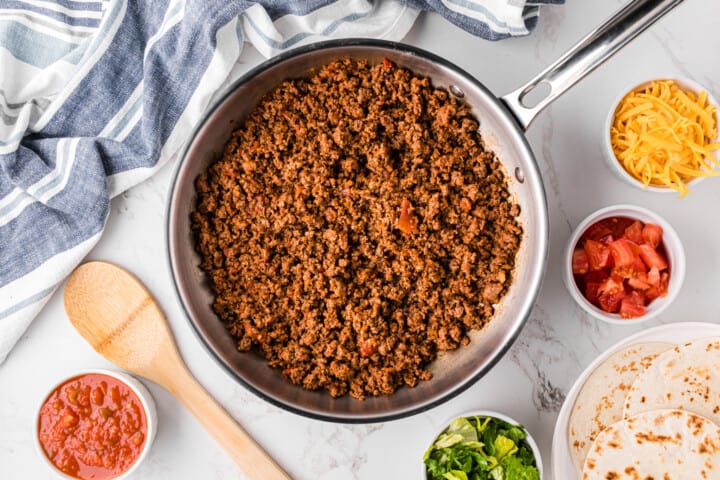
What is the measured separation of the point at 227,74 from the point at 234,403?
1547mm

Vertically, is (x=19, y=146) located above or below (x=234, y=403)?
above

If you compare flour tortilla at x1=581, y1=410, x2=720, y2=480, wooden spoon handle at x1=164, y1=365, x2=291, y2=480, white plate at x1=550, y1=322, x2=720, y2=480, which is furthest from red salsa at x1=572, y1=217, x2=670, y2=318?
wooden spoon handle at x1=164, y1=365, x2=291, y2=480

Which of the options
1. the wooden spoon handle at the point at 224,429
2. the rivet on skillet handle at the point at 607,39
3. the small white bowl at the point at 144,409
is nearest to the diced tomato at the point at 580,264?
the rivet on skillet handle at the point at 607,39

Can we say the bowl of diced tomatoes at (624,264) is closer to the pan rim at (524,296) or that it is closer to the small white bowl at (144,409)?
the pan rim at (524,296)

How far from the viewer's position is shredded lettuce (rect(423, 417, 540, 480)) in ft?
9.60

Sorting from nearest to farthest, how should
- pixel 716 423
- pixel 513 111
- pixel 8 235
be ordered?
pixel 513 111 < pixel 716 423 < pixel 8 235

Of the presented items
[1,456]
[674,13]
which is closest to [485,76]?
[674,13]

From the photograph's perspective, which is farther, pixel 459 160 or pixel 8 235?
pixel 8 235

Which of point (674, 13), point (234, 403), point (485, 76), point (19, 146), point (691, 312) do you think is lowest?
point (234, 403)

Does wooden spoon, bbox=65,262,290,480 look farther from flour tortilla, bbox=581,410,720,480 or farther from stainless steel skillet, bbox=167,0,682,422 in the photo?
flour tortilla, bbox=581,410,720,480

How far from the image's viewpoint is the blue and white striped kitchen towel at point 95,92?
308 cm

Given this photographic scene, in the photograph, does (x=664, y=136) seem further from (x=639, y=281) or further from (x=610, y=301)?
(x=610, y=301)

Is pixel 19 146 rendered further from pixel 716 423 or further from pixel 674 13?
pixel 716 423

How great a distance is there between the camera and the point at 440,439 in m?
2.98
